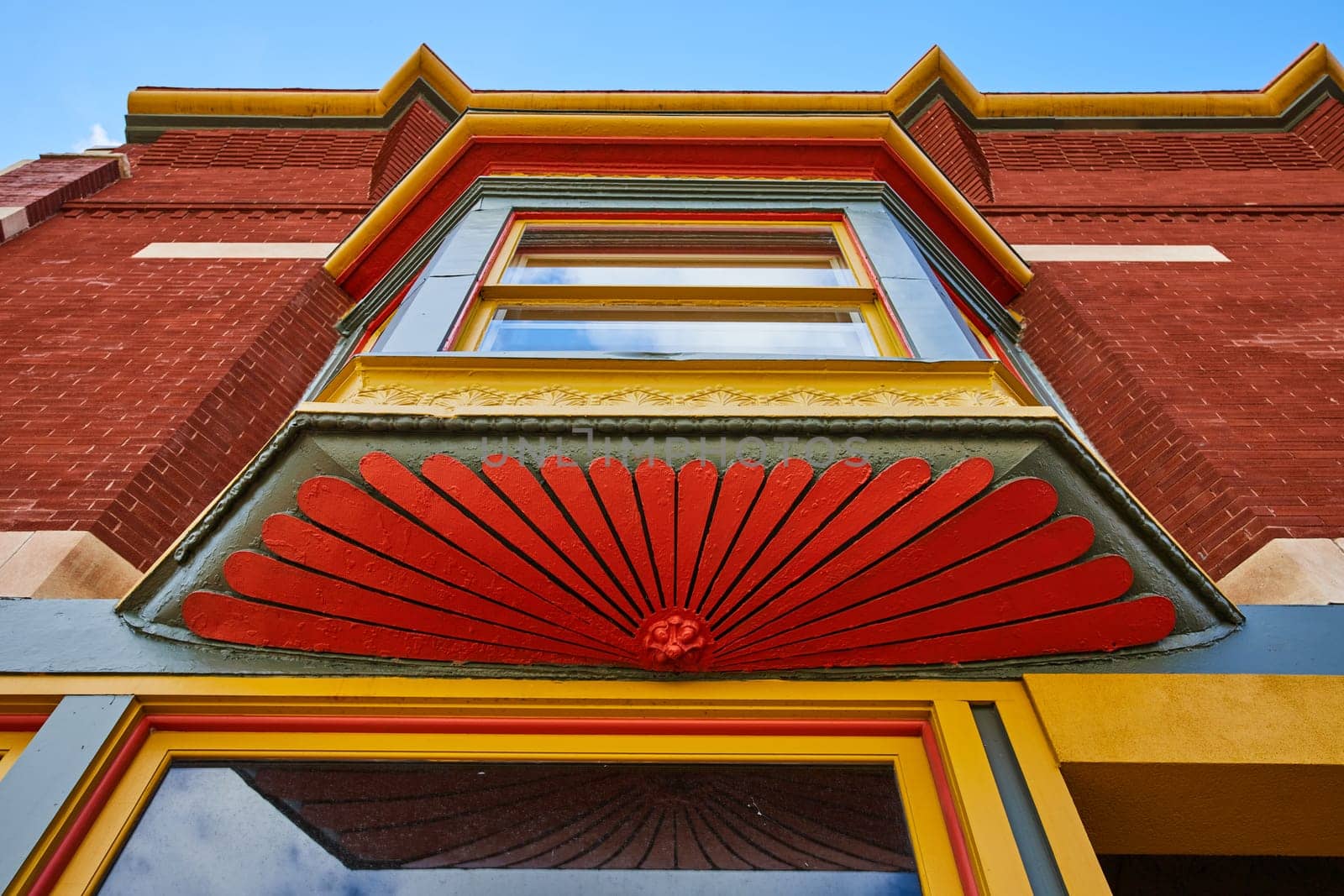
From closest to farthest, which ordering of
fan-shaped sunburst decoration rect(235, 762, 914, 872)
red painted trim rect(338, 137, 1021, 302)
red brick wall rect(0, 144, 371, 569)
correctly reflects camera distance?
fan-shaped sunburst decoration rect(235, 762, 914, 872)
red brick wall rect(0, 144, 371, 569)
red painted trim rect(338, 137, 1021, 302)

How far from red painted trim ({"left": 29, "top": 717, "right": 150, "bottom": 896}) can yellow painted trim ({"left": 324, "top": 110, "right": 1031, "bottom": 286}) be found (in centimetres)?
421

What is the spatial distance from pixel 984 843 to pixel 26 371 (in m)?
5.36

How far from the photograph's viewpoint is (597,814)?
8.96ft

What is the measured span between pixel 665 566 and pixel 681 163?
13.1 ft

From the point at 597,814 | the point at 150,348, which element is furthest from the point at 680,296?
the point at 150,348

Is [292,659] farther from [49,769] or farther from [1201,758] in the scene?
[1201,758]

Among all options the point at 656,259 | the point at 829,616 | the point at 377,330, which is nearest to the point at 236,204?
the point at 377,330

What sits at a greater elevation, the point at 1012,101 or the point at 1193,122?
the point at 1012,101

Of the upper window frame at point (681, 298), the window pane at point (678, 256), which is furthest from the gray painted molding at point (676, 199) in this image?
the upper window frame at point (681, 298)

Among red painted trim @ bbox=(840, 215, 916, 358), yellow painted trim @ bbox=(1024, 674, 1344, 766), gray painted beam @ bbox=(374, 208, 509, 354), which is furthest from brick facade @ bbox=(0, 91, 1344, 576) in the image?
red painted trim @ bbox=(840, 215, 916, 358)

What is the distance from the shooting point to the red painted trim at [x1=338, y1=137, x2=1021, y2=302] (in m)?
5.90

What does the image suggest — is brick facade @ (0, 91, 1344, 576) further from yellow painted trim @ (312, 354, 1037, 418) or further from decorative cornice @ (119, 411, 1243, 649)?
yellow painted trim @ (312, 354, 1037, 418)

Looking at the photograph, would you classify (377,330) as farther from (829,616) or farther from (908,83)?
(908,83)

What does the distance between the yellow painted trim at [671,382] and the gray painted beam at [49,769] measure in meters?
1.25
